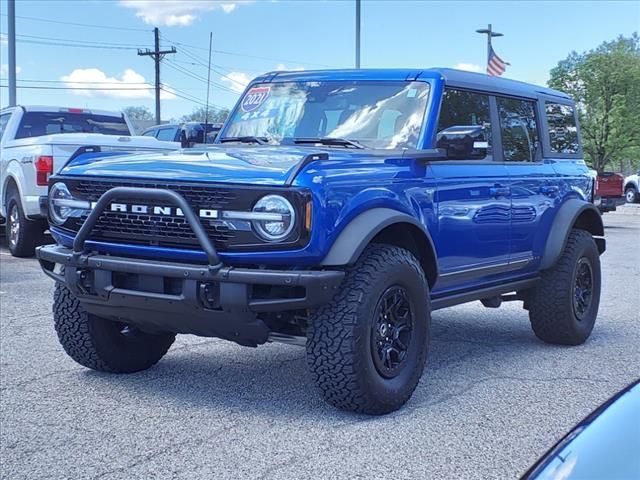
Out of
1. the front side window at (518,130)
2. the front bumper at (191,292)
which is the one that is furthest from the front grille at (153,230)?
the front side window at (518,130)

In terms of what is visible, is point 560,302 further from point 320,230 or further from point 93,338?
point 93,338

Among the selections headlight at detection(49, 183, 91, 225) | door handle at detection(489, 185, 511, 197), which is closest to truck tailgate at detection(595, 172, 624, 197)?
door handle at detection(489, 185, 511, 197)

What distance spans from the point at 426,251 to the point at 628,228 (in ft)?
56.5

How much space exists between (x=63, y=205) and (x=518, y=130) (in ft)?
11.0

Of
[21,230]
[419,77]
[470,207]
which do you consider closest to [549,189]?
[470,207]

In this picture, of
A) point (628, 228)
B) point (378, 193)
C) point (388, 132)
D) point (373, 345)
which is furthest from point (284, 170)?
point (628, 228)

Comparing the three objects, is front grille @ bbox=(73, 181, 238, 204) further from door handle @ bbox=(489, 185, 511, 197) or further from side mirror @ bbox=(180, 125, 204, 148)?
door handle @ bbox=(489, 185, 511, 197)

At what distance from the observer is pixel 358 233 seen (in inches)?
167

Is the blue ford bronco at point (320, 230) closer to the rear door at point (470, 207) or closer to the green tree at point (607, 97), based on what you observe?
the rear door at point (470, 207)

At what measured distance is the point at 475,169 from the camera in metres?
5.53

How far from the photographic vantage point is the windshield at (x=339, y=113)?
5.27 meters

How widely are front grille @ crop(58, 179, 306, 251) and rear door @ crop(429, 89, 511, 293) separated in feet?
4.53

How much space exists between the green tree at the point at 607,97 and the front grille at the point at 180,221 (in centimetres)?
3141

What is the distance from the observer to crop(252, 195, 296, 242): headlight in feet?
13.3
